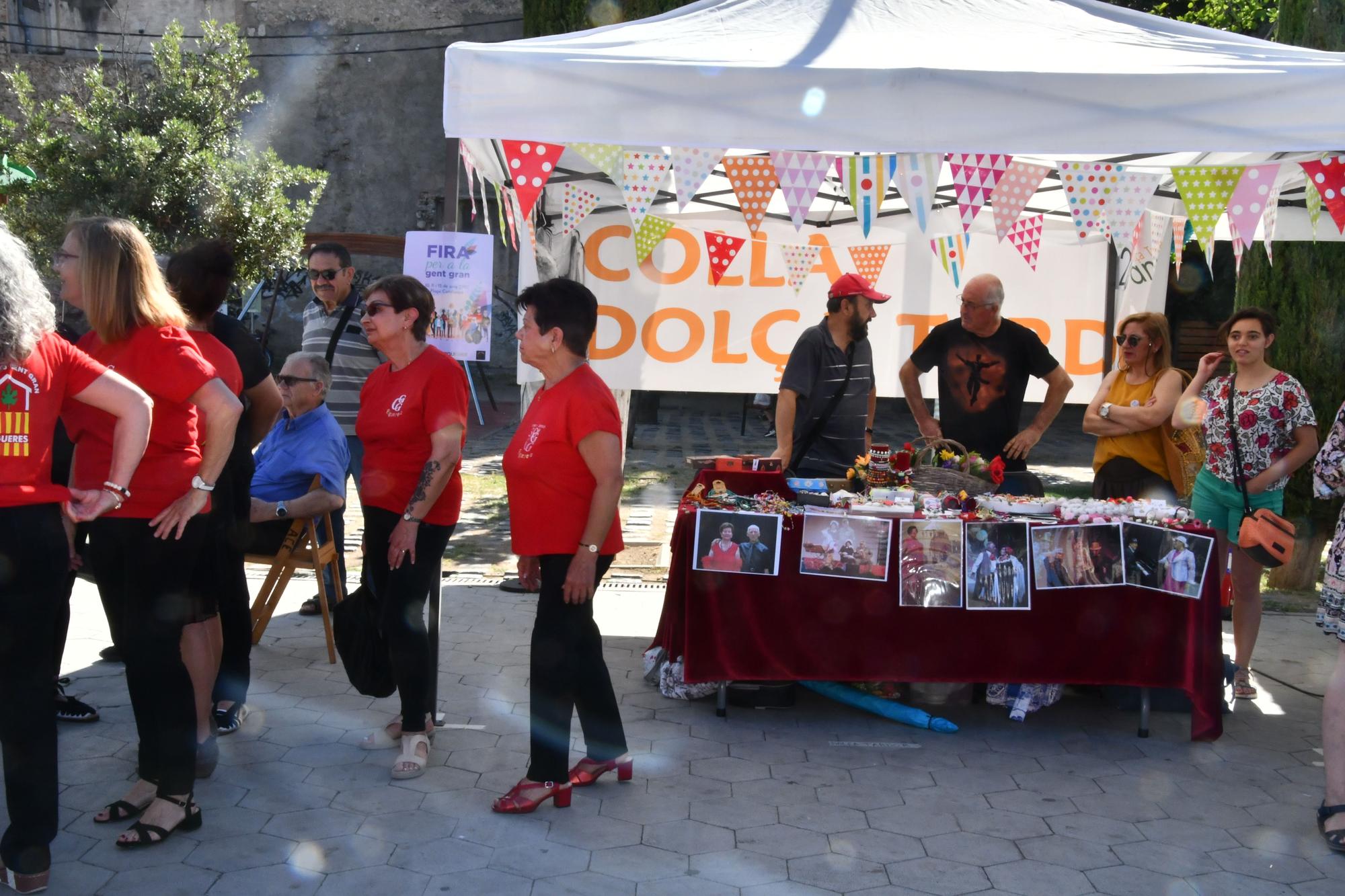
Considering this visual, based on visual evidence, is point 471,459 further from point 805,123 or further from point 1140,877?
point 1140,877

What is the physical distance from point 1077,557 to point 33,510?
3471 millimetres

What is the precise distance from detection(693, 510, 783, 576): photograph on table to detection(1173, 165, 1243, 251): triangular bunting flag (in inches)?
85.8

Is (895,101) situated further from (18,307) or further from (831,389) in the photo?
(18,307)

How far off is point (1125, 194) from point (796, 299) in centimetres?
327

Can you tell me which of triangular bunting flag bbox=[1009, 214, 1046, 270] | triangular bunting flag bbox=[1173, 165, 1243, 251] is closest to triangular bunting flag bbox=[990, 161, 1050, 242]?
triangular bunting flag bbox=[1173, 165, 1243, 251]

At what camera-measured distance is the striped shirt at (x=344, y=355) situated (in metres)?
5.26

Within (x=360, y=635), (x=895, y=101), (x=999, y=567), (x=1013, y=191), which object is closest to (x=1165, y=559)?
(x=999, y=567)

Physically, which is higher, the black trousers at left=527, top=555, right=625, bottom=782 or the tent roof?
the tent roof

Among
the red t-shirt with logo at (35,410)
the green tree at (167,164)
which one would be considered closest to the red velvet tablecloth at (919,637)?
the red t-shirt with logo at (35,410)

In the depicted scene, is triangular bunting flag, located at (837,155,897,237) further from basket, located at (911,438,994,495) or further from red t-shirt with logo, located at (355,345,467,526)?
red t-shirt with logo, located at (355,345,467,526)

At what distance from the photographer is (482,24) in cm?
2173

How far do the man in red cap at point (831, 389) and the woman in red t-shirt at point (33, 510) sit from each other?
2.90 meters

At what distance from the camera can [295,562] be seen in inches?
191

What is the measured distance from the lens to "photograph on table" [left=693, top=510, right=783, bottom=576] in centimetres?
420
